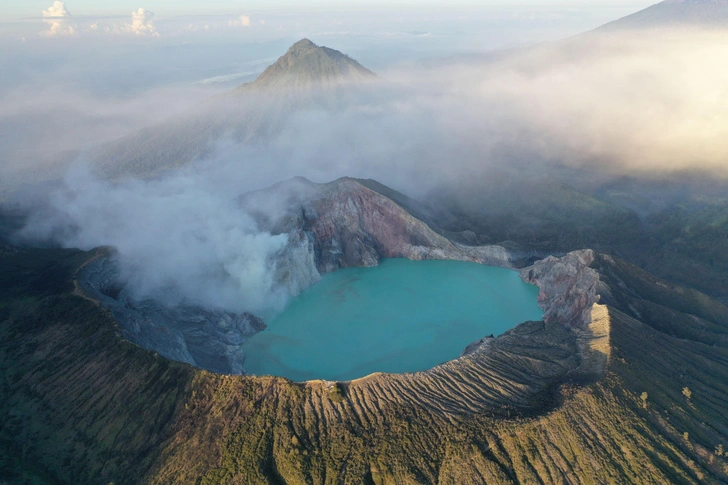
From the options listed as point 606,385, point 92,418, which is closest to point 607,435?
point 606,385

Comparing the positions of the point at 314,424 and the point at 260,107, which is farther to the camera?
the point at 260,107

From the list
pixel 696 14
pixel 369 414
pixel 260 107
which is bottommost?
pixel 260 107

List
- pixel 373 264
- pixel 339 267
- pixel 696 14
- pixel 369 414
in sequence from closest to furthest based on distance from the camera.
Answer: pixel 369 414 < pixel 339 267 < pixel 373 264 < pixel 696 14

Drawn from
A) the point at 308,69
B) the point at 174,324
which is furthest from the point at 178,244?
the point at 308,69

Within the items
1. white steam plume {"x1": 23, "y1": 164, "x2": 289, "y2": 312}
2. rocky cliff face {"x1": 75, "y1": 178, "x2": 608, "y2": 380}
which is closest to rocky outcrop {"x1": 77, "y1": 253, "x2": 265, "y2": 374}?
rocky cliff face {"x1": 75, "y1": 178, "x2": 608, "y2": 380}

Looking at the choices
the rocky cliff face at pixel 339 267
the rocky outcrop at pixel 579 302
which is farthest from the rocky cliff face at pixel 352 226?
the rocky outcrop at pixel 579 302

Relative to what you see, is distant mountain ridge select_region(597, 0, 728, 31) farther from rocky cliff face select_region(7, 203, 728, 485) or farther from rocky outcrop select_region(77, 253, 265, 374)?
rocky outcrop select_region(77, 253, 265, 374)

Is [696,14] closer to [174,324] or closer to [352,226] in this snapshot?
[352,226]

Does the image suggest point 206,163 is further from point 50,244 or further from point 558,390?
point 558,390
